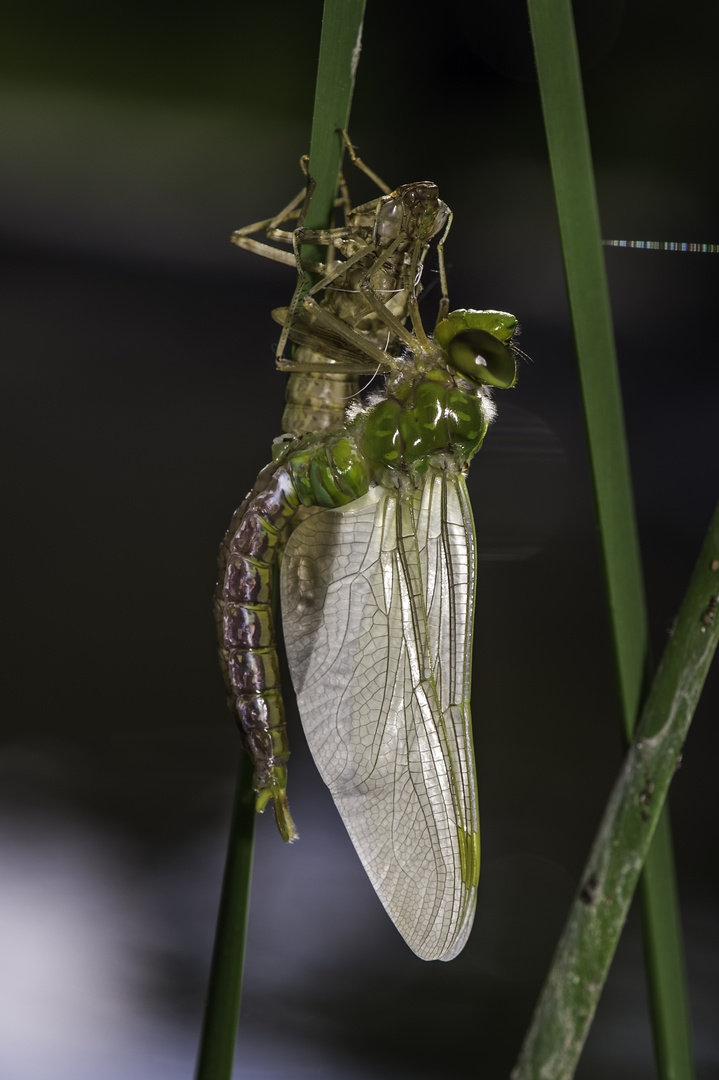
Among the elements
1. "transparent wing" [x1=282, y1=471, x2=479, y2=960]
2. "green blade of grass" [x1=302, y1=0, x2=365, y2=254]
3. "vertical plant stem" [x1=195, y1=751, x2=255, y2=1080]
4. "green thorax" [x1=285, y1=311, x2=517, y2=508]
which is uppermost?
"green blade of grass" [x1=302, y1=0, x2=365, y2=254]

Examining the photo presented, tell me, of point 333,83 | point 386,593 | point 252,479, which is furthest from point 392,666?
point 252,479

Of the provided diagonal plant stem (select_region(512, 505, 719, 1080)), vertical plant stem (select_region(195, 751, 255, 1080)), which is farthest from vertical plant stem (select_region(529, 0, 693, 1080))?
vertical plant stem (select_region(195, 751, 255, 1080))

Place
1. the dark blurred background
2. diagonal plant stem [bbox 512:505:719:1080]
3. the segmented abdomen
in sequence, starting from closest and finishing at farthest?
1. diagonal plant stem [bbox 512:505:719:1080]
2. the segmented abdomen
3. the dark blurred background

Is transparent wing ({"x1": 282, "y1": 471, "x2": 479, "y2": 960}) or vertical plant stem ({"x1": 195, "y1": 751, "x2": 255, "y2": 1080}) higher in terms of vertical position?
transparent wing ({"x1": 282, "y1": 471, "x2": 479, "y2": 960})

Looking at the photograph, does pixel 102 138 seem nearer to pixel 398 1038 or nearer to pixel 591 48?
pixel 591 48

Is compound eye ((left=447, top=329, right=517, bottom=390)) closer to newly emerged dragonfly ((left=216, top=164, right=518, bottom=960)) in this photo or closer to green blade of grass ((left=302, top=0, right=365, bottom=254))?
newly emerged dragonfly ((left=216, top=164, right=518, bottom=960))
